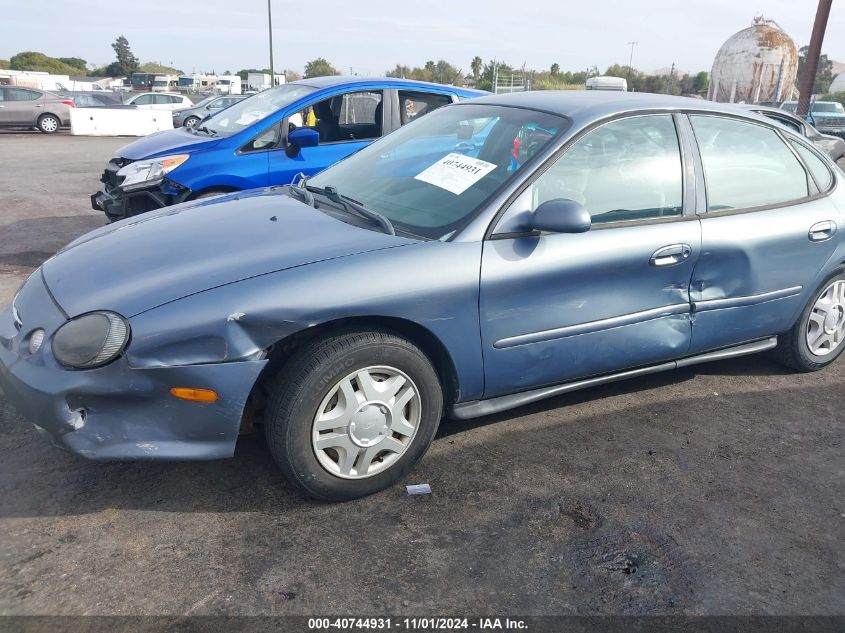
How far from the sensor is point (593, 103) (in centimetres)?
338

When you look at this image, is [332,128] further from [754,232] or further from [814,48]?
[814,48]

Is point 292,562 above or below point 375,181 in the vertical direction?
below

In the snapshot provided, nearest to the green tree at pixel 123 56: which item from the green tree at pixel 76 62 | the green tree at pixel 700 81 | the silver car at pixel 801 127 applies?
the green tree at pixel 76 62

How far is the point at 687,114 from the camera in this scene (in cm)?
352

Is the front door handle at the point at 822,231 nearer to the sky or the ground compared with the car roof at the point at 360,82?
nearer to the ground

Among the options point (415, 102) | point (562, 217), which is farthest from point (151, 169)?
point (562, 217)

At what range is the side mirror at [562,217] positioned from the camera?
2816 millimetres

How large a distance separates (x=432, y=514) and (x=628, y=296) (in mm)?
1345

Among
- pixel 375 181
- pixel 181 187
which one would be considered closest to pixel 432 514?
pixel 375 181

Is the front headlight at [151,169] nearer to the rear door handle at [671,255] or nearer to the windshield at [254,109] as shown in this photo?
the windshield at [254,109]

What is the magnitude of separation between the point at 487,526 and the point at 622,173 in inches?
69.0

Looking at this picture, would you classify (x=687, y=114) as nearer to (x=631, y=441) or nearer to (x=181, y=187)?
(x=631, y=441)

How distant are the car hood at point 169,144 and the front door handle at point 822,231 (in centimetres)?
441

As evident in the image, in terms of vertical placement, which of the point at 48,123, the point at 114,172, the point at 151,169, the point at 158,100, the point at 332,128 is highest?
the point at 332,128
